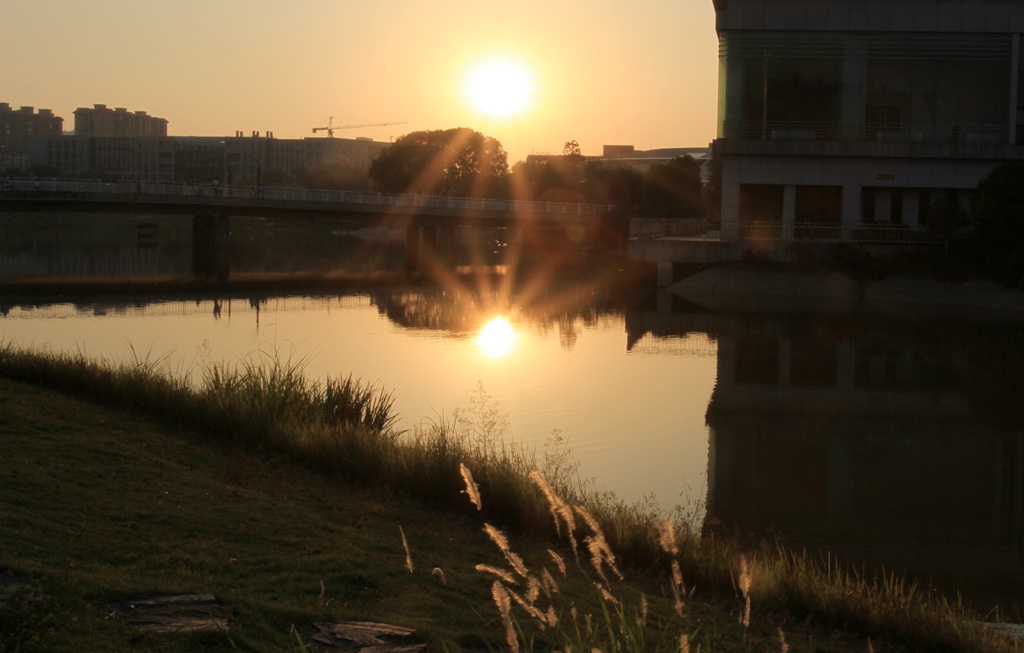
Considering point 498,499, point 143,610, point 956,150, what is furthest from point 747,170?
point 143,610

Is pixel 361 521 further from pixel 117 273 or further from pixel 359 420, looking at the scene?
pixel 117 273

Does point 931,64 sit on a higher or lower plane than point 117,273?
higher

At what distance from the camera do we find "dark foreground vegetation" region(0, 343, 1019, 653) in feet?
22.7

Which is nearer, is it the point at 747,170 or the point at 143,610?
the point at 143,610

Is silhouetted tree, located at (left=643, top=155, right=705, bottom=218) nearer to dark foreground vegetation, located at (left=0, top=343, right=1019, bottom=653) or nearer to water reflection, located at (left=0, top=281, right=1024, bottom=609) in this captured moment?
water reflection, located at (left=0, top=281, right=1024, bottom=609)

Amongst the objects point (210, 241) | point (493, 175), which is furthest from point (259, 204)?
point (493, 175)

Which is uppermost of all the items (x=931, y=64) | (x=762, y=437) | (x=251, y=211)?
(x=931, y=64)

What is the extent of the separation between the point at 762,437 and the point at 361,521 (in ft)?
36.8

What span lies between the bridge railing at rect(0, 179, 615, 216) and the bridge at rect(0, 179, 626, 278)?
53mm

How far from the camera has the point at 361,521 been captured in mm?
11047

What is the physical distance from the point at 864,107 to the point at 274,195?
3403cm

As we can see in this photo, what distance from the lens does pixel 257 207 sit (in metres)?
71.7

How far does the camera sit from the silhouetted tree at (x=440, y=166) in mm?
123250

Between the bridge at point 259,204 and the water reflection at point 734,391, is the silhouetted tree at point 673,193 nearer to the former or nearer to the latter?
the bridge at point 259,204
